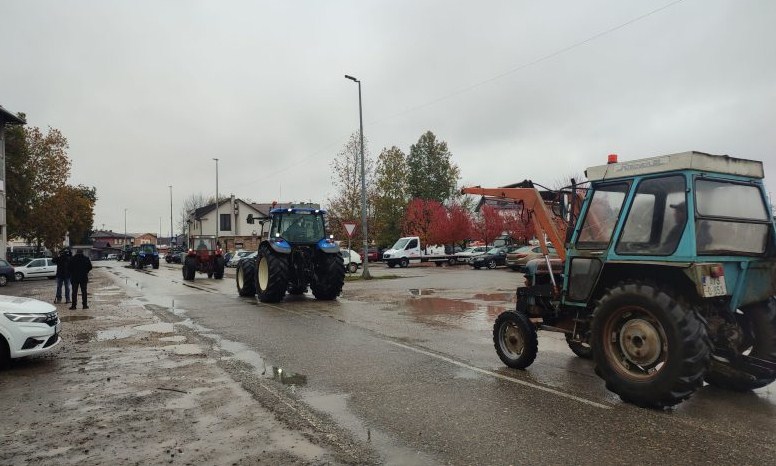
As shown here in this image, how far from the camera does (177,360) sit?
25.2 feet

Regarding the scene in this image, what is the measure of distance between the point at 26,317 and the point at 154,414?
11.6 ft

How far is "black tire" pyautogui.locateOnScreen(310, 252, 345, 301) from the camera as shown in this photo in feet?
50.5

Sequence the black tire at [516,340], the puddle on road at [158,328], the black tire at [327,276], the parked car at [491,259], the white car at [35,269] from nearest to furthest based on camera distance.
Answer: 1. the black tire at [516,340]
2. the puddle on road at [158,328]
3. the black tire at [327,276]
4. the white car at [35,269]
5. the parked car at [491,259]

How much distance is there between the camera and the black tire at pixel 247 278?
55.8 ft

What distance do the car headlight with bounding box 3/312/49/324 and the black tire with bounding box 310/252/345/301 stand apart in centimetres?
842

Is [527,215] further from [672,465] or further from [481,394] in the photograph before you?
[672,465]

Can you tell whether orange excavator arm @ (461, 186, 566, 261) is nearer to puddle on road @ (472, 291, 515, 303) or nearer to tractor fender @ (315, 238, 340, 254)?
tractor fender @ (315, 238, 340, 254)

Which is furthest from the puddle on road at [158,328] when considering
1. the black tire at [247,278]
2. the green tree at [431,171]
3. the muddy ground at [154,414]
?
the green tree at [431,171]

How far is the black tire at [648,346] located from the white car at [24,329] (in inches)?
288

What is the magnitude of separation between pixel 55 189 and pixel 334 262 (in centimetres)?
3450

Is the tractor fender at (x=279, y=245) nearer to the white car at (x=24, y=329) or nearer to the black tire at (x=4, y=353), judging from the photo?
the white car at (x=24, y=329)

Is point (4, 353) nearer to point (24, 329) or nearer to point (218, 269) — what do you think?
point (24, 329)

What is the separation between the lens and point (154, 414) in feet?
17.0

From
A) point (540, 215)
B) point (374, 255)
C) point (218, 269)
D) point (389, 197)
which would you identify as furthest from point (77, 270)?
point (389, 197)
